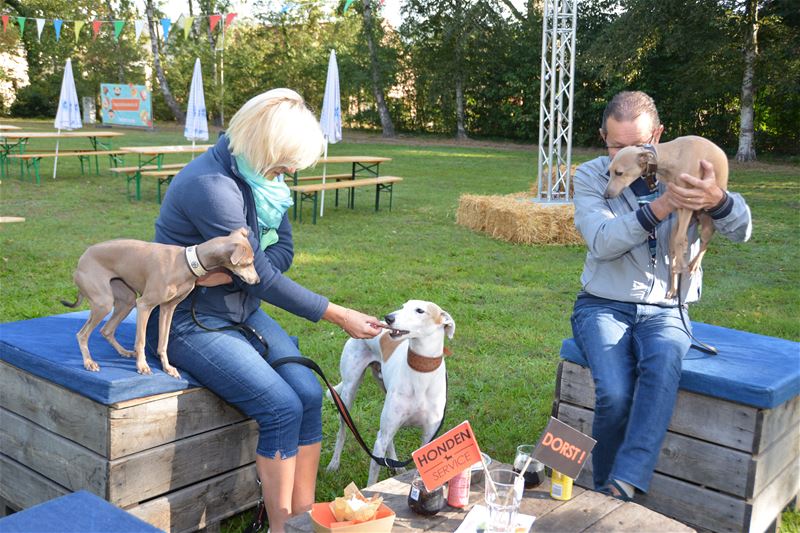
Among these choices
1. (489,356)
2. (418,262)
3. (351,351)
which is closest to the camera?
(351,351)

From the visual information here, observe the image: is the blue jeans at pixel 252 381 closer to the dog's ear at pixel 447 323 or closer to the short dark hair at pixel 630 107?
the dog's ear at pixel 447 323

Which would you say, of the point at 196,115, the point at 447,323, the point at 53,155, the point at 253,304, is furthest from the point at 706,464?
the point at 53,155

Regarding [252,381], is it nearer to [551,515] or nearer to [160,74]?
[551,515]

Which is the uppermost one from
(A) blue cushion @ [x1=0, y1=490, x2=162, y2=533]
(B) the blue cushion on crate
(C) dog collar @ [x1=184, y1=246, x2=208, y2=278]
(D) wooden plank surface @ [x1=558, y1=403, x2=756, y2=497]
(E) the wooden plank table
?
(C) dog collar @ [x1=184, y1=246, x2=208, y2=278]

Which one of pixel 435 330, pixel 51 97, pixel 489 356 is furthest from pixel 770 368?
pixel 51 97

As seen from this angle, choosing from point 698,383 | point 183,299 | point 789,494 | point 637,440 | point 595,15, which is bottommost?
point 789,494

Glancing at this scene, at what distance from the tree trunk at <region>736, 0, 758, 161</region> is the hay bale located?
1371cm

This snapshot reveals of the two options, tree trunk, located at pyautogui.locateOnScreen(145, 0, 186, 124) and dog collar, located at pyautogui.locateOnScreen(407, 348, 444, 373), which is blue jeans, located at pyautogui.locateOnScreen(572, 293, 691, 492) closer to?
dog collar, located at pyautogui.locateOnScreen(407, 348, 444, 373)

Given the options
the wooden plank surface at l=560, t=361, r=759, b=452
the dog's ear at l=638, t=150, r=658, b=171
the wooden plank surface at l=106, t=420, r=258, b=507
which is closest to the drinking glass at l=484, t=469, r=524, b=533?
the wooden plank surface at l=560, t=361, r=759, b=452

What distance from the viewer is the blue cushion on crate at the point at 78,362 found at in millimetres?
2559

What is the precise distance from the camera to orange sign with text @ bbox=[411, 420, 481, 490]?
2.25 meters

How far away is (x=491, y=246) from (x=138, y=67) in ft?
102

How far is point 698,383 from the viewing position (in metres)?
2.92

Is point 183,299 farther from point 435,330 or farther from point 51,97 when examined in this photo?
point 51,97
